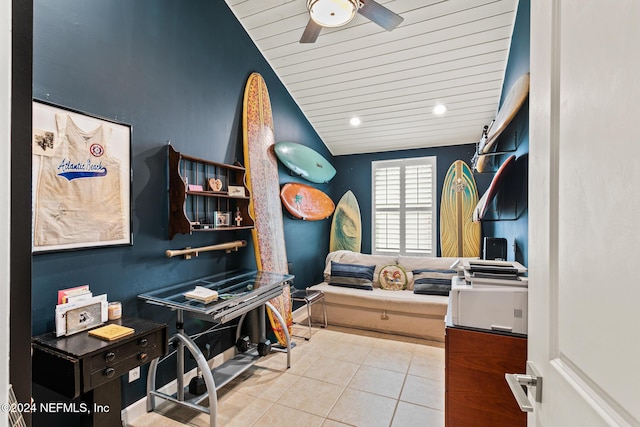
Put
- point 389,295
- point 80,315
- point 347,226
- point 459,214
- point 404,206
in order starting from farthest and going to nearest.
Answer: point 347,226 → point 404,206 → point 459,214 → point 389,295 → point 80,315

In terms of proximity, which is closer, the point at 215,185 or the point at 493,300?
the point at 493,300

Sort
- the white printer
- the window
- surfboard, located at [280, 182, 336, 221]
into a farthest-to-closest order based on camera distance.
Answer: the window
surfboard, located at [280, 182, 336, 221]
the white printer

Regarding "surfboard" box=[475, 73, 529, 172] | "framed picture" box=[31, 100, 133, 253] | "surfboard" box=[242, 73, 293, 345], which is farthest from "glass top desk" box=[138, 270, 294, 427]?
"surfboard" box=[475, 73, 529, 172]

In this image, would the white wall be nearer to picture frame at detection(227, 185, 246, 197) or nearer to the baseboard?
the baseboard

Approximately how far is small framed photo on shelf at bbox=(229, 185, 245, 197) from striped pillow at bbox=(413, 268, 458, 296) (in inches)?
97.5

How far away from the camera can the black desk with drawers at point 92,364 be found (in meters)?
1.42

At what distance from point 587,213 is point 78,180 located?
7.47 ft

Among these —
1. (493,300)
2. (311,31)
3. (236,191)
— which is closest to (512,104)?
(493,300)

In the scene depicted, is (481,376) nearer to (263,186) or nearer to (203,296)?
(203,296)

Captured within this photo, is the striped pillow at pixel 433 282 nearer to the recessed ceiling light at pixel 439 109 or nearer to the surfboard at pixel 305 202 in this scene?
the surfboard at pixel 305 202

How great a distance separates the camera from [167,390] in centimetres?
231

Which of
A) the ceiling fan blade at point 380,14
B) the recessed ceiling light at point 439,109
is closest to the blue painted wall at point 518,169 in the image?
the ceiling fan blade at point 380,14

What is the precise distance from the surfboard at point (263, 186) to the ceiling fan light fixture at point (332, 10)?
119 centimetres

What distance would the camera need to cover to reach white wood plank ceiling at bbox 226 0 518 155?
9.16ft
